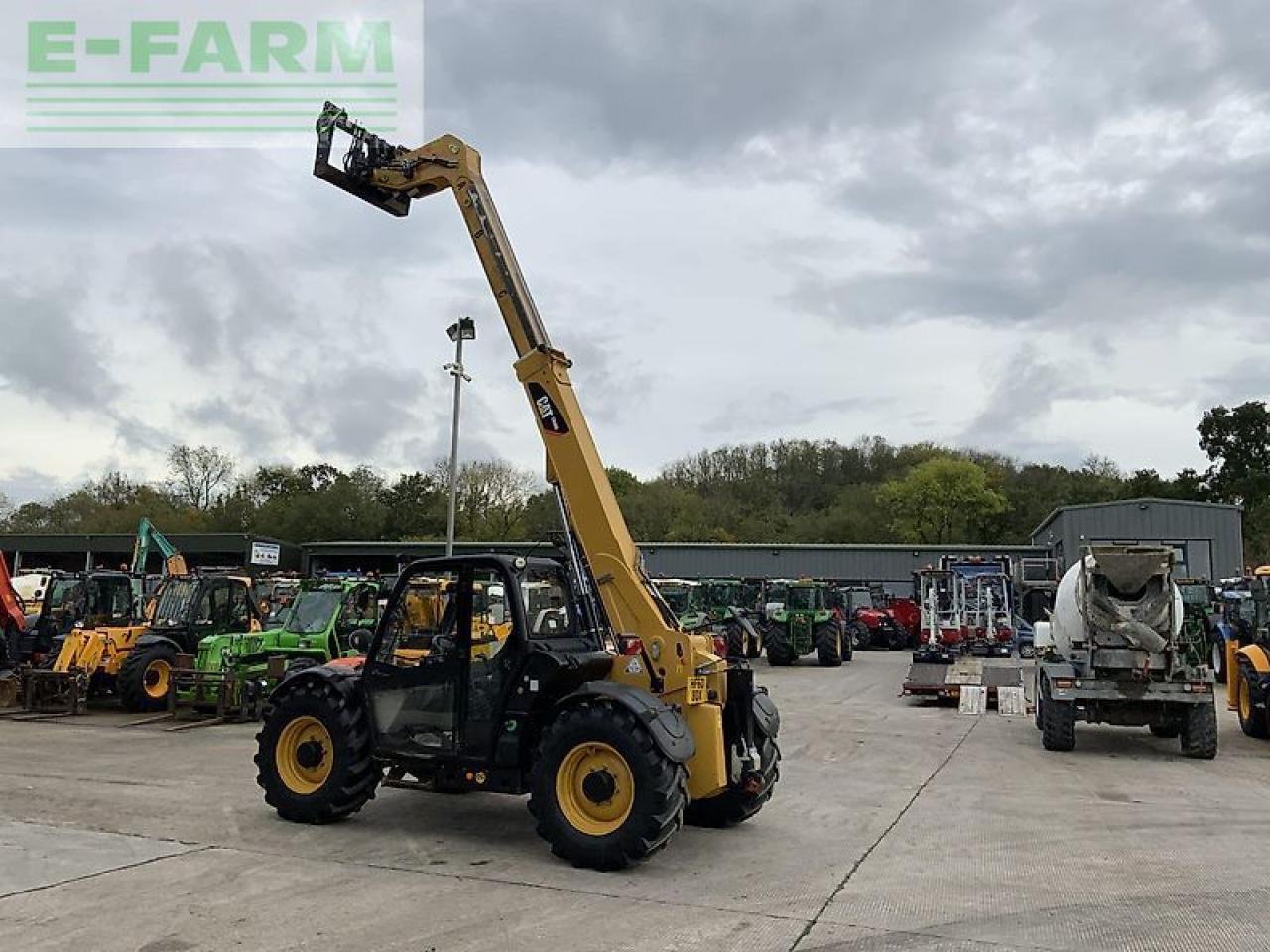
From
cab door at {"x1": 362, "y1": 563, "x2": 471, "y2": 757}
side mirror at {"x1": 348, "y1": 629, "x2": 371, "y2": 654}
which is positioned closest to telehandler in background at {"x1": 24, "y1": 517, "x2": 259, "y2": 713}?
side mirror at {"x1": 348, "y1": 629, "x2": 371, "y2": 654}

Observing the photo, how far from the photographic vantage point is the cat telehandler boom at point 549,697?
6816 millimetres

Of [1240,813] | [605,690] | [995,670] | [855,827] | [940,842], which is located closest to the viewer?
[605,690]

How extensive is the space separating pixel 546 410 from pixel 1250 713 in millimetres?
11117

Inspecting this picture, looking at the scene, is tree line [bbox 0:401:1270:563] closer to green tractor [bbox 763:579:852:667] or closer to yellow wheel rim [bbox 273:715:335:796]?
green tractor [bbox 763:579:852:667]

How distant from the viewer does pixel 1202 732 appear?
478 inches

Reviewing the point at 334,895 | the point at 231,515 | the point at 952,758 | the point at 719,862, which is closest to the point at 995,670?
the point at 952,758

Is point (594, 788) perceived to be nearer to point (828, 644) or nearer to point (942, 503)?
point (828, 644)

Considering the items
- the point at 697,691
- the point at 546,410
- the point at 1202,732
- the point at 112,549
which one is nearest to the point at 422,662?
the point at 697,691

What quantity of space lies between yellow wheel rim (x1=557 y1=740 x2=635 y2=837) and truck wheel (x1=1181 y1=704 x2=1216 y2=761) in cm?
848

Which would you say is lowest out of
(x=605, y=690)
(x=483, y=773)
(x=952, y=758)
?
(x=952, y=758)

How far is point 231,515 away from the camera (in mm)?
70500

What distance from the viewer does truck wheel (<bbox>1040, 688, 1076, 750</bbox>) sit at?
12.6 meters

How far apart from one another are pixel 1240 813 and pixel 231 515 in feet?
227

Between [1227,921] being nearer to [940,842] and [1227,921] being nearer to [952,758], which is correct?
[940,842]
